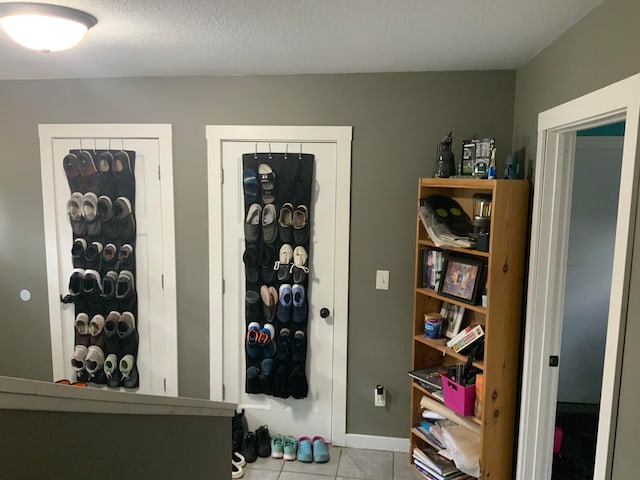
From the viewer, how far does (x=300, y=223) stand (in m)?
2.91

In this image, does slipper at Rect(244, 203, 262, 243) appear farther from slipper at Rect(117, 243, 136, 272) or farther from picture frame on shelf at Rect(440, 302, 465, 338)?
picture frame on shelf at Rect(440, 302, 465, 338)

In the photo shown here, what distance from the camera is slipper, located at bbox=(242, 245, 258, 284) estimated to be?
296cm

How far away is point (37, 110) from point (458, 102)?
2.70 m

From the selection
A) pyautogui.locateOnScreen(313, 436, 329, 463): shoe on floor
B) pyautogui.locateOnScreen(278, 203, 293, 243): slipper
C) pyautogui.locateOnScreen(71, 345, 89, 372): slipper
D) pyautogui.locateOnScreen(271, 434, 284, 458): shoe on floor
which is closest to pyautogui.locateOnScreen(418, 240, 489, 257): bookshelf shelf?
pyautogui.locateOnScreen(278, 203, 293, 243): slipper

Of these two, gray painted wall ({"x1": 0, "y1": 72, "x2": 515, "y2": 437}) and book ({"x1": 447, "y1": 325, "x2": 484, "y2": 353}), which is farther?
gray painted wall ({"x1": 0, "y1": 72, "x2": 515, "y2": 437})

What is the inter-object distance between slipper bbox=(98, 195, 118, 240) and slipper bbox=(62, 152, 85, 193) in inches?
6.6

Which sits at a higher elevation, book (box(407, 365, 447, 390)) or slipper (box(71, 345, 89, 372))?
book (box(407, 365, 447, 390))

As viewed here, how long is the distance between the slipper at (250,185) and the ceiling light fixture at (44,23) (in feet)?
3.95

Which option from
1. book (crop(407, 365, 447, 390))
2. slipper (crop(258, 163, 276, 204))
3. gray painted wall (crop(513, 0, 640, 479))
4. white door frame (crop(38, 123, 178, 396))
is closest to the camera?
gray painted wall (crop(513, 0, 640, 479))

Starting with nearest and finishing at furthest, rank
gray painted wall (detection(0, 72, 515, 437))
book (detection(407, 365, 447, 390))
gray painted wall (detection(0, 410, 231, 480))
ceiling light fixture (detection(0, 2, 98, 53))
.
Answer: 1. gray painted wall (detection(0, 410, 231, 480))
2. ceiling light fixture (detection(0, 2, 98, 53))
3. book (detection(407, 365, 447, 390))
4. gray painted wall (detection(0, 72, 515, 437))

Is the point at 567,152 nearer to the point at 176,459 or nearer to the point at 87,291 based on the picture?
the point at 176,459

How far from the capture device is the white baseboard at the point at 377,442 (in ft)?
9.97

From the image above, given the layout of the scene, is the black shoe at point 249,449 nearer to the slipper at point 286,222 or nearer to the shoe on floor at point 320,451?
the shoe on floor at point 320,451

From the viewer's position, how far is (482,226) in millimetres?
2318
